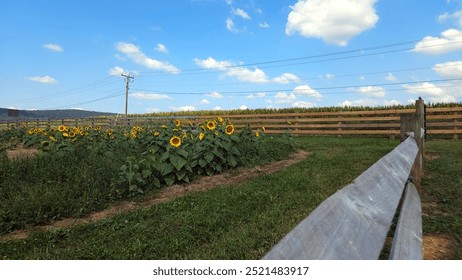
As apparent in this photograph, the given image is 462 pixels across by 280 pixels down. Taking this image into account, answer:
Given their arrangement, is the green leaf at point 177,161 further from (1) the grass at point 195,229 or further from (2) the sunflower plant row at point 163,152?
(1) the grass at point 195,229

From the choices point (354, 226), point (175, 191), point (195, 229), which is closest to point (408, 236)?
point (354, 226)

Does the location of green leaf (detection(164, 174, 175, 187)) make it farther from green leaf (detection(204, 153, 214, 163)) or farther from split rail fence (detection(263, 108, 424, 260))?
split rail fence (detection(263, 108, 424, 260))

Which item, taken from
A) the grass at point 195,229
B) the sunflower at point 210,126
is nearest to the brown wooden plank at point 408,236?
the grass at point 195,229

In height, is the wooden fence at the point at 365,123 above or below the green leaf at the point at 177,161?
above

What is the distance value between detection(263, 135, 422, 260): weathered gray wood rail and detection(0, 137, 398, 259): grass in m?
1.78

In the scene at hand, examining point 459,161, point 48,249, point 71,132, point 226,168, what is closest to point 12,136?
point 71,132

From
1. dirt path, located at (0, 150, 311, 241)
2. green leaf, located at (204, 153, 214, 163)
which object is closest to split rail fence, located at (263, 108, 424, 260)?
dirt path, located at (0, 150, 311, 241)

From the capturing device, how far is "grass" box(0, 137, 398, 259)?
3260 millimetres

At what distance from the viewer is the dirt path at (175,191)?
421 centimetres

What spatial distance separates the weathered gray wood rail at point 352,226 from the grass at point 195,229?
1781 mm

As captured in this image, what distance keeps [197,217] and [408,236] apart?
2695 millimetres

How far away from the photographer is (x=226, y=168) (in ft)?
22.4

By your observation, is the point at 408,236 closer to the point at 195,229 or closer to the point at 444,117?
the point at 195,229

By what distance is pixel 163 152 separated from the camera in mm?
7188
